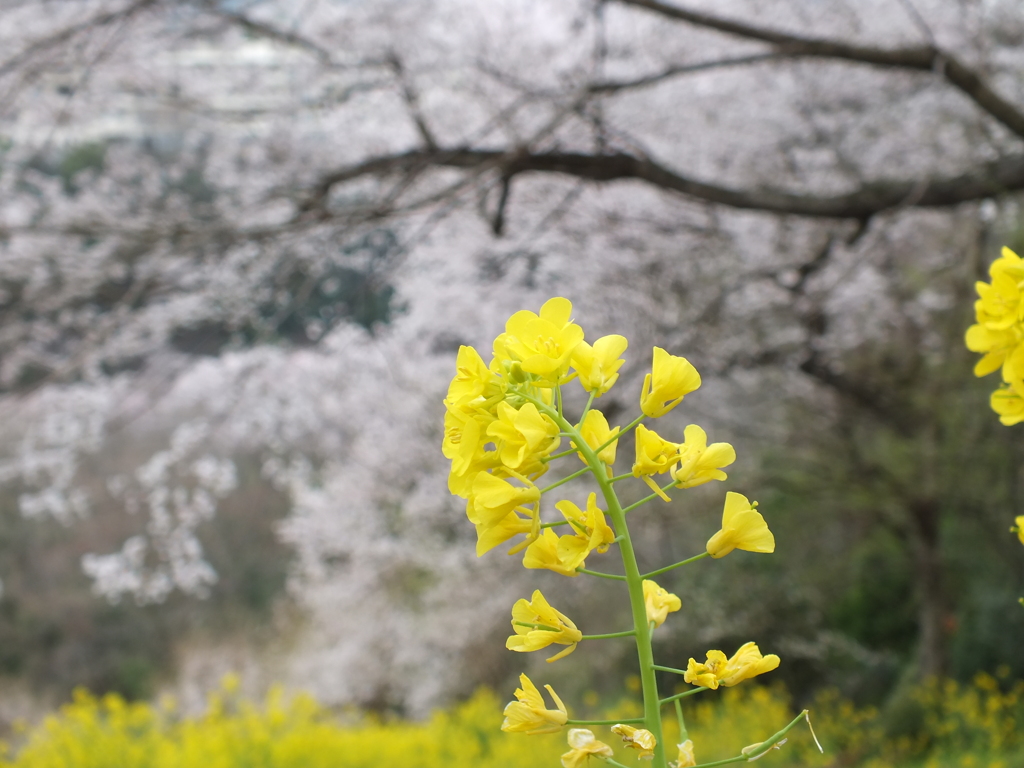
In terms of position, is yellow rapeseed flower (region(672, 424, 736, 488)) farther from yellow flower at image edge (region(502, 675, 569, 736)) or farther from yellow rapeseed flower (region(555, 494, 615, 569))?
yellow flower at image edge (region(502, 675, 569, 736))

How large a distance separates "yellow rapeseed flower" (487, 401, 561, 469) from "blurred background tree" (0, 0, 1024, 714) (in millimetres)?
2422

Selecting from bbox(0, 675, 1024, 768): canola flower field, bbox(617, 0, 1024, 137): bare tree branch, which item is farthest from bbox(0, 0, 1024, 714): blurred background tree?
bbox(0, 675, 1024, 768): canola flower field

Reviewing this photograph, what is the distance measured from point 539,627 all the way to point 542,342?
252 millimetres

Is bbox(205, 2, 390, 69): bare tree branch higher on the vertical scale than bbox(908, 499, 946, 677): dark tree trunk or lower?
higher

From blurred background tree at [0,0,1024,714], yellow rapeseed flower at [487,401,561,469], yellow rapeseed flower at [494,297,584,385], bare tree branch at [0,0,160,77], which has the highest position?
bare tree branch at [0,0,160,77]

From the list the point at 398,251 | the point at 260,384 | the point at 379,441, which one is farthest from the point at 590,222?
the point at 260,384

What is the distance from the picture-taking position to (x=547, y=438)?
2.09ft

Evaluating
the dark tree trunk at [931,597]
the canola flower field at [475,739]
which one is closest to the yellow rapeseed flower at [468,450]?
the canola flower field at [475,739]

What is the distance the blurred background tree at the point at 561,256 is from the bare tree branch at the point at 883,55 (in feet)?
0.06

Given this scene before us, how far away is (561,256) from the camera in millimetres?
4859

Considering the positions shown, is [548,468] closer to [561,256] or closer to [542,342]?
[542,342]

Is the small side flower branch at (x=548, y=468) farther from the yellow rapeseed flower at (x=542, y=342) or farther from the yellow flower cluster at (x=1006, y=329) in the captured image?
the yellow flower cluster at (x=1006, y=329)

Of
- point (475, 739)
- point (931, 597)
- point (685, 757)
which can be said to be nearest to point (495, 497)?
point (685, 757)

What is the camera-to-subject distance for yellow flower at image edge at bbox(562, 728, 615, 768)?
0.64 m
